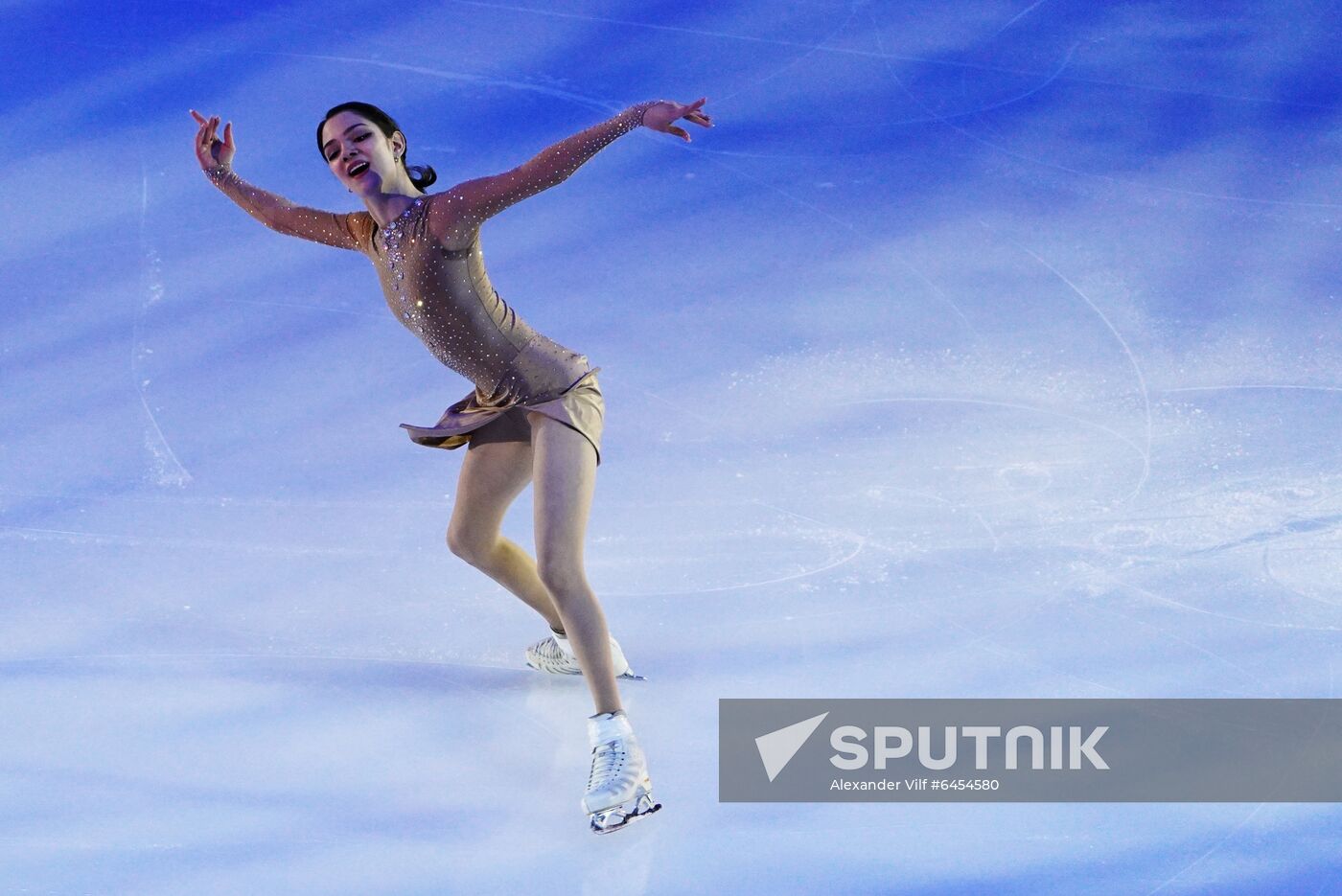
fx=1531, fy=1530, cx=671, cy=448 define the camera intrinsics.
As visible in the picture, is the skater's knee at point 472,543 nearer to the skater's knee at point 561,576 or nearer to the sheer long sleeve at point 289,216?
the skater's knee at point 561,576

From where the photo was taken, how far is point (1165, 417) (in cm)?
642

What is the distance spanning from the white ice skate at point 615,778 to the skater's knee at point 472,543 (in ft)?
2.58

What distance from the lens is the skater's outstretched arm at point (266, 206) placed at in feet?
14.6

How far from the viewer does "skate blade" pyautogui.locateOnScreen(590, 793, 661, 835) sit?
3787 mm

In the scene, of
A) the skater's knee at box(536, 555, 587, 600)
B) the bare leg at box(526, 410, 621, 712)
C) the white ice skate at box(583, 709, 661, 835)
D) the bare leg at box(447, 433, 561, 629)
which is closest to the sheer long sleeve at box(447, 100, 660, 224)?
the bare leg at box(526, 410, 621, 712)

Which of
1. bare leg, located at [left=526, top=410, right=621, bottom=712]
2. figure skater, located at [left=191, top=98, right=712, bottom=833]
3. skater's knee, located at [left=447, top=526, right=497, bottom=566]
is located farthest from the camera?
skater's knee, located at [left=447, top=526, right=497, bottom=566]

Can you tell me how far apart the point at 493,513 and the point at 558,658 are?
1.89 feet

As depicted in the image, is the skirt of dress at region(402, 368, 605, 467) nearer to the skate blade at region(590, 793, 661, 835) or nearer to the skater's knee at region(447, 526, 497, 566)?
the skater's knee at region(447, 526, 497, 566)

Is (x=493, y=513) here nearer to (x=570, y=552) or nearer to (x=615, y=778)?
(x=570, y=552)

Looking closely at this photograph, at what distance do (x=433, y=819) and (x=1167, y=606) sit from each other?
2644mm

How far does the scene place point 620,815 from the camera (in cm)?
382

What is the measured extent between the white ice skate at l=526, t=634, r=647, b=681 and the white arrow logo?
27.0 inches

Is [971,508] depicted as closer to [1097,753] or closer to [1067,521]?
[1067,521]

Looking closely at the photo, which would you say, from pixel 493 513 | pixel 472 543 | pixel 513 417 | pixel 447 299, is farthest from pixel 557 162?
pixel 472 543
